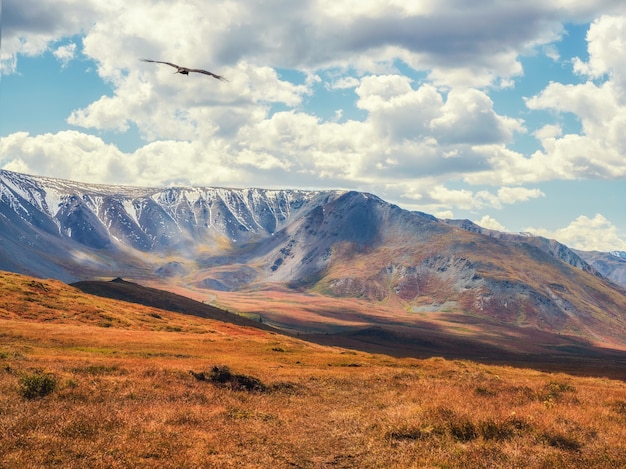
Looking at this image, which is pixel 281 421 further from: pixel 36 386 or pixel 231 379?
pixel 36 386

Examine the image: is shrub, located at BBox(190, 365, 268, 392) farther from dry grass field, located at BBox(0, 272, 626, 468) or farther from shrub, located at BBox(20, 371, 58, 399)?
shrub, located at BBox(20, 371, 58, 399)

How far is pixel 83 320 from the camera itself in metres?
79.2

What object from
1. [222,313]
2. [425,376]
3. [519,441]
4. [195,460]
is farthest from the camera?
[222,313]

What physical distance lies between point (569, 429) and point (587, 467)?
18.1ft

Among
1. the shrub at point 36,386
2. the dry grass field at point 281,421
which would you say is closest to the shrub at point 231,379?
the dry grass field at point 281,421

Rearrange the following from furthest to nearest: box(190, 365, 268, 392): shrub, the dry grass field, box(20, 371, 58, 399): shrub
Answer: box(190, 365, 268, 392): shrub < box(20, 371, 58, 399): shrub < the dry grass field

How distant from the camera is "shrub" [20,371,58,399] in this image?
22.3 m

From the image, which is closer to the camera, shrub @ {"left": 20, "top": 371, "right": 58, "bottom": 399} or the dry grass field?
the dry grass field

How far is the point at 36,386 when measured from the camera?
2281 cm

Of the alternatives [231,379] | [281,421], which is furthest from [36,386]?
[231,379]

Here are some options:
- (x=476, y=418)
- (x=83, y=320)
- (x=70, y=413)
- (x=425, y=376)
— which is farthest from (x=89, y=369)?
(x=83, y=320)

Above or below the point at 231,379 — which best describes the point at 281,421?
above

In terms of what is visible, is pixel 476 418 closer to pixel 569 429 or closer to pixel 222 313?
pixel 569 429

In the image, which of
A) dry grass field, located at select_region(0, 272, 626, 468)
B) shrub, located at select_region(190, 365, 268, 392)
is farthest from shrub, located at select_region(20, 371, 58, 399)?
shrub, located at select_region(190, 365, 268, 392)
